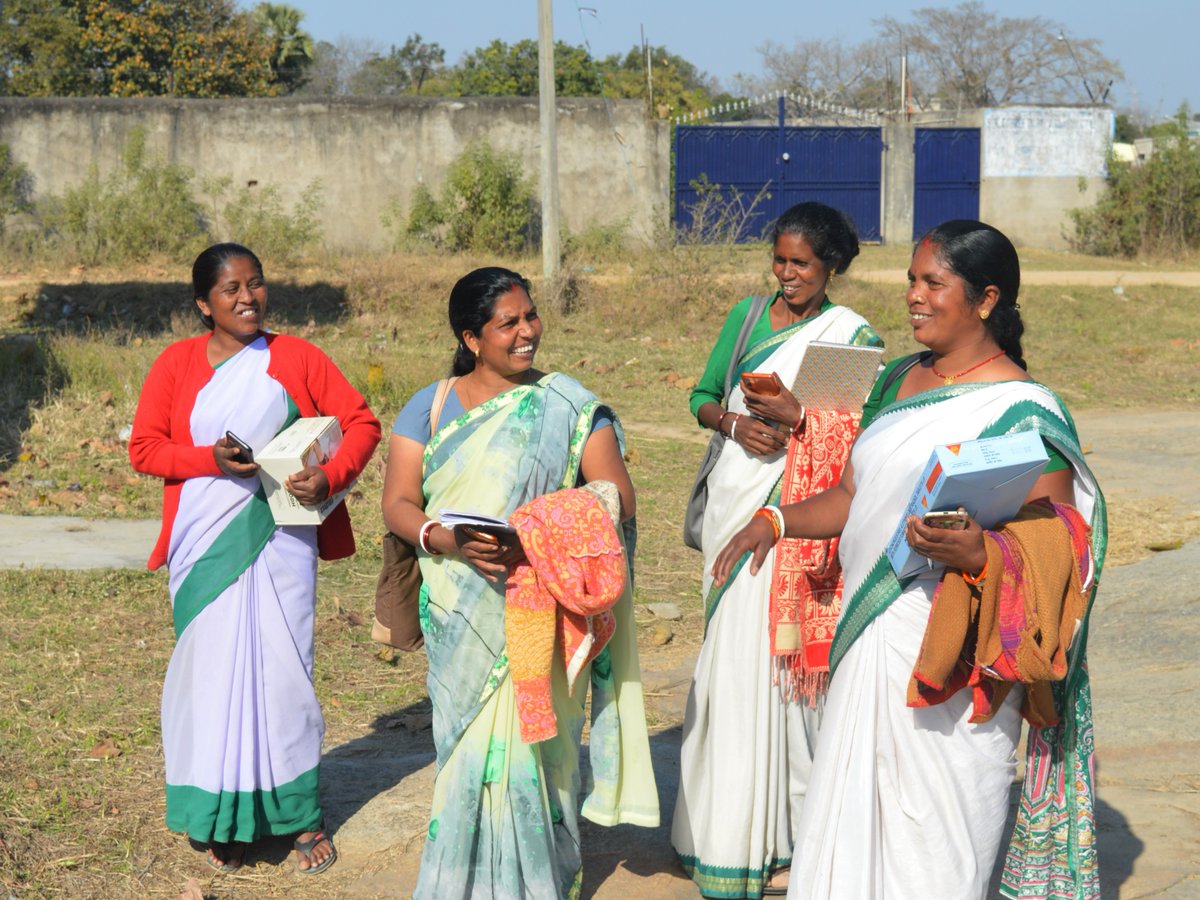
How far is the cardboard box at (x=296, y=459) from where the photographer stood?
3.79 m

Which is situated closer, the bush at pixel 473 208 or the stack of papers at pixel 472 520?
the stack of papers at pixel 472 520

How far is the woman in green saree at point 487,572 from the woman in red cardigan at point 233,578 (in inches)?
19.8

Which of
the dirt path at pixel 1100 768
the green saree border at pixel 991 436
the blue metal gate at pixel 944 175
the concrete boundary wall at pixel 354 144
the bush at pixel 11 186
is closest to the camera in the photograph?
the green saree border at pixel 991 436

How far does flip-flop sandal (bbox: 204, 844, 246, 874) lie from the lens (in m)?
4.14

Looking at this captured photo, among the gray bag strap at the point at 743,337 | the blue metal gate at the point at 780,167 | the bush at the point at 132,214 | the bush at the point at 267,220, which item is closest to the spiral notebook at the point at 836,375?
the gray bag strap at the point at 743,337

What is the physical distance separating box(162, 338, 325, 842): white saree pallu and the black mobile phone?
0.10 metres

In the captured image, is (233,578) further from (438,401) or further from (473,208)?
(473,208)

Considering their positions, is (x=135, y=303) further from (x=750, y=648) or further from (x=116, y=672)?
(x=750, y=648)

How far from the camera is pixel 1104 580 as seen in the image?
288 inches

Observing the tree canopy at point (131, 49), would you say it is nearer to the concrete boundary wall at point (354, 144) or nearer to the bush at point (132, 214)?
the concrete boundary wall at point (354, 144)

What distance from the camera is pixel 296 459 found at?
376 cm

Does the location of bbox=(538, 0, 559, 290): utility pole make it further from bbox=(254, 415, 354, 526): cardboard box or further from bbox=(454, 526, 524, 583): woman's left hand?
bbox=(454, 526, 524, 583): woman's left hand

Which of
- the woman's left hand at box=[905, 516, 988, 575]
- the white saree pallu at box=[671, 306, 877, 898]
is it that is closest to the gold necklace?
the woman's left hand at box=[905, 516, 988, 575]

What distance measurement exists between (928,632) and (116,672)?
4013mm
